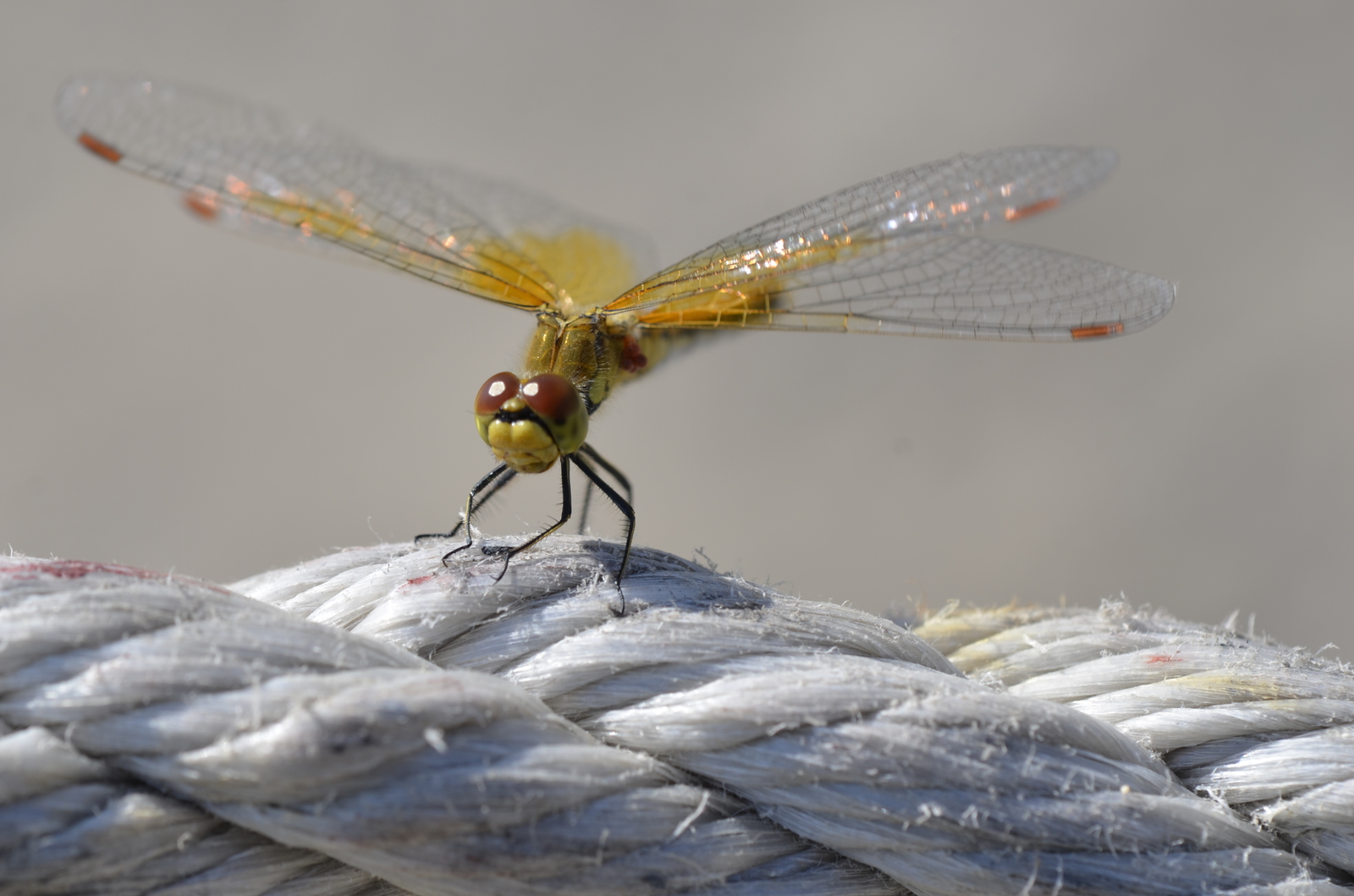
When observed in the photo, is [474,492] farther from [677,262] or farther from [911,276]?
[911,276]

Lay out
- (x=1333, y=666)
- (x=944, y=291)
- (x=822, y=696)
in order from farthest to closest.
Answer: (x=944, y=291), (x=1333, y=666), (x=822, y=696)

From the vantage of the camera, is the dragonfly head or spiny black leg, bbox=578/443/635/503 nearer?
the dragonfly head

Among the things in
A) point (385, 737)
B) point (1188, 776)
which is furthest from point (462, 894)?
point (1188, 776)

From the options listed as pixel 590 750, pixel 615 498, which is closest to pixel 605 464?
pixel 615 498

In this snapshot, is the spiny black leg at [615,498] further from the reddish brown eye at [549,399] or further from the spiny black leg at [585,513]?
the spiny black leg at [585,513]

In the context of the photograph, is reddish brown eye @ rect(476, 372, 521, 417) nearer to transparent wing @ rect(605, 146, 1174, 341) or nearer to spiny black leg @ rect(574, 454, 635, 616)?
spiny black leg @ rect(574, 454, 635, 616)

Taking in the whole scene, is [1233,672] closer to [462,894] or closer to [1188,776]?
[1188,776]

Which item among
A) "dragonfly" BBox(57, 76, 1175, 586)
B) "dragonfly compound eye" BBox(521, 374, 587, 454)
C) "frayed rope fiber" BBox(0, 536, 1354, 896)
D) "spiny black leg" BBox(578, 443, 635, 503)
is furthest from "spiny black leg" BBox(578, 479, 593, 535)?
"frayed rope fiber" BBox(0, 536, 1354, 896)
